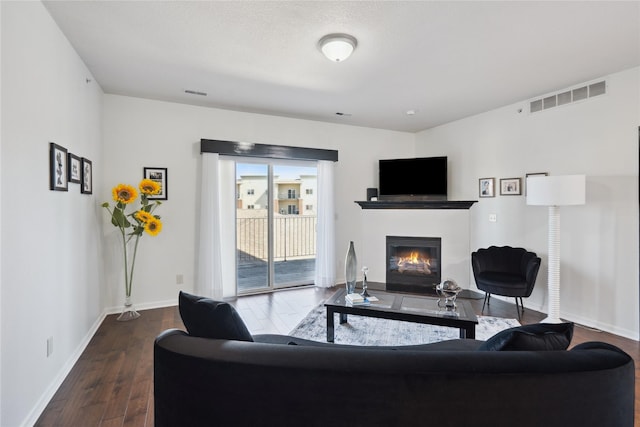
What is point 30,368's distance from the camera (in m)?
1.87

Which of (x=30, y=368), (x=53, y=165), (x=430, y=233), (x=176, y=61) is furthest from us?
(x=430, y=233)

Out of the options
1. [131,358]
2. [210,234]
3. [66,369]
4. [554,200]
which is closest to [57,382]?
[66,369]

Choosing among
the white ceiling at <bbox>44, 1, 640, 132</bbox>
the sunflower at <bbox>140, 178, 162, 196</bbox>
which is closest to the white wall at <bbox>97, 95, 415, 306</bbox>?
the white ceiling at <bbox>44, 1, 640, 132</bbox>

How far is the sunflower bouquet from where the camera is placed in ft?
11.3

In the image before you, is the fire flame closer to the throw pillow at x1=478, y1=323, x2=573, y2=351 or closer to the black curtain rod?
the black curtain rod

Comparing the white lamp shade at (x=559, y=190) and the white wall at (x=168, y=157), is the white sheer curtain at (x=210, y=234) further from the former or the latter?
the white lamp shade at (x=559, y=190)

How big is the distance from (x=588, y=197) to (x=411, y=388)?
3575mm

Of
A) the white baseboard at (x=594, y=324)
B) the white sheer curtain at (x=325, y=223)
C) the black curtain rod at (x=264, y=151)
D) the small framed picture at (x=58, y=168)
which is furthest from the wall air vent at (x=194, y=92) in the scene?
the white baseboard at (x=594, y=324)

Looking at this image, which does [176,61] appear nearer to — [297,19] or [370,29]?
[297,19]

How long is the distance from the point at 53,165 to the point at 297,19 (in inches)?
77.3

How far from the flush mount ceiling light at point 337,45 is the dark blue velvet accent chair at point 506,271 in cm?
295

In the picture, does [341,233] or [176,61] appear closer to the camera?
[176,61]

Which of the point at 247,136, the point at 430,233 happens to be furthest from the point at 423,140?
the point at 247,136

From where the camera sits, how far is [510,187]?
420 cm
